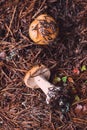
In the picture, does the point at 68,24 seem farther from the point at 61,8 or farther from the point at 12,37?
the point at 12,37

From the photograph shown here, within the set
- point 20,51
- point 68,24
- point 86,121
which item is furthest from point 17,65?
point 86,121

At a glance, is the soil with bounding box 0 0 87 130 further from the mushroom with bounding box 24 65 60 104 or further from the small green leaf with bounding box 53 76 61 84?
the mushroom with bounding box 24 65 60 104

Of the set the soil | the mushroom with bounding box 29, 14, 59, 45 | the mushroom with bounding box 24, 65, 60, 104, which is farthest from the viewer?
the soil

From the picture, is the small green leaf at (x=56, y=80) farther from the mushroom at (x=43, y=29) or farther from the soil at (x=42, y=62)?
the mushroom at (x=43, y=29)

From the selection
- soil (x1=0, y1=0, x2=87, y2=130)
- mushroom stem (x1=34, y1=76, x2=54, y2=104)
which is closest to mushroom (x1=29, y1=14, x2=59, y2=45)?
soil (x1=0, y1=0, x2=87, y2=130)

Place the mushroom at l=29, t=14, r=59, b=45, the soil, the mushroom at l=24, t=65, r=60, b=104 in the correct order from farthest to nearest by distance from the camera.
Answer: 1. the soil
2. the mushroom at l=24, t=65, r=60, b=104
3. the mushroom at l=29, t=14, r=59, b=45

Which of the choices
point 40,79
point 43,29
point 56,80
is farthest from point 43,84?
point 43,29

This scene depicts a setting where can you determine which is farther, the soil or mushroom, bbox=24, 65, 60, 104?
the soil
